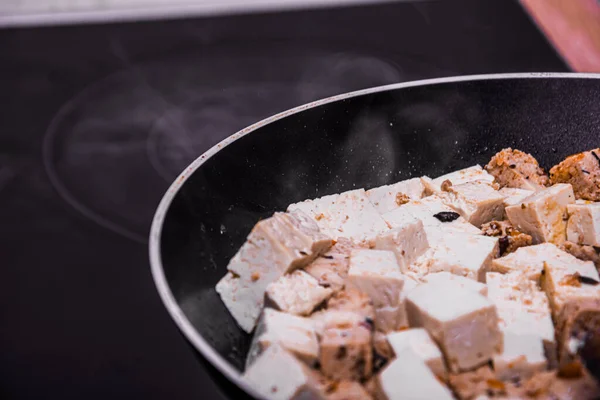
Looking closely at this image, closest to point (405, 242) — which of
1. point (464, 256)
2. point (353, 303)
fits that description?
point (464, 256)

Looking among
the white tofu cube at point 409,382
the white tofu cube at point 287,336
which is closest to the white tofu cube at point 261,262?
the white tofu cube at point 287,336

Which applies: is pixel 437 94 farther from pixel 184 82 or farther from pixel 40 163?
pixel 40 163

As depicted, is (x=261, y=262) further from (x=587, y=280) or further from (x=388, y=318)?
(x=587, y=280)

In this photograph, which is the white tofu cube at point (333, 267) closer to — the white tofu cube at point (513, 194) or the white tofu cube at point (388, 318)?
the white tofu cube at point (388, 318)

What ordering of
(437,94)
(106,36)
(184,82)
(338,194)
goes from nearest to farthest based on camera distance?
(338,194) < (437,94) < (184,82) < (106,36)

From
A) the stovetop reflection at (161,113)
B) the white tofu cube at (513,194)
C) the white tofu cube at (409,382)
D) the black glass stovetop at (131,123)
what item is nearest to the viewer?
the white tofu cube at (409,382)

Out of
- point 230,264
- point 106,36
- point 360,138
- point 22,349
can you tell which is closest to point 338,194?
point 360,138

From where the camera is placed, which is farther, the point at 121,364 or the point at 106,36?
the point at 106,36
